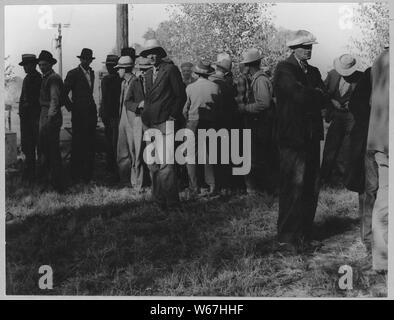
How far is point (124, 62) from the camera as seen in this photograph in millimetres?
7129

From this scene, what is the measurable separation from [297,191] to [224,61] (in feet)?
4.35

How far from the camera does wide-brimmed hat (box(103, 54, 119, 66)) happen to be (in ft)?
23.3

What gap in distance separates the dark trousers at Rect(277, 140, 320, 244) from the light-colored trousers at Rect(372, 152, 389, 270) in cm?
57

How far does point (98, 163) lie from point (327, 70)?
7.26 feet

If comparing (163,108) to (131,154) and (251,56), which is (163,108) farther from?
(251,56)

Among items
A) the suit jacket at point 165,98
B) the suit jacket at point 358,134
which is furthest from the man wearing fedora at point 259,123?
the suit jacket at point 358,134

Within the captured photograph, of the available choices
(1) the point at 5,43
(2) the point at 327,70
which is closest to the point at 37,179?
(1) the point at 5,43

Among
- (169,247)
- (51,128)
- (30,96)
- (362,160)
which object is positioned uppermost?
(30,96)

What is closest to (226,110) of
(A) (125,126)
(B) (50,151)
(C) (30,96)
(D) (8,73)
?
(A) (125,126)

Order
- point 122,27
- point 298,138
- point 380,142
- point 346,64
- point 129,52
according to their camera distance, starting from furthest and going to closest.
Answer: point 129,52
point 122,27
point 346,64
point 298,138
point 380,142

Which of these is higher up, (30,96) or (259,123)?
(30,96)

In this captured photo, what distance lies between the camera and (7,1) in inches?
272

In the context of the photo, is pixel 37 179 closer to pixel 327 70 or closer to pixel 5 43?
pixel 5 43
